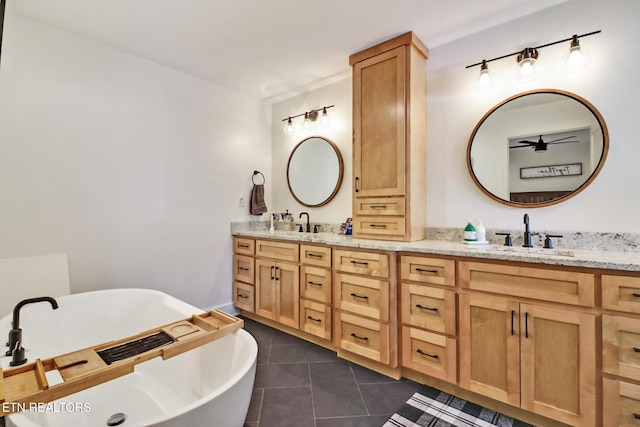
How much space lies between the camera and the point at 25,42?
81.4 inches

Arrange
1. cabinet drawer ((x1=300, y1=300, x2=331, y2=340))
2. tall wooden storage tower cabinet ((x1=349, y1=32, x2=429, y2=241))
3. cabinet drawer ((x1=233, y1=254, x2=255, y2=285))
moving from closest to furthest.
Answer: tall wooden storage tower cabinet ((x1=349, y1=32, x2=429, y2=241)), cabinet drawer ((x1=300, y1=300, x2=331, y2=340)), cabinet drawer ((x1=233, y1=254, x2=255, y2=285))

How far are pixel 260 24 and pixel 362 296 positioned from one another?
6.97ft

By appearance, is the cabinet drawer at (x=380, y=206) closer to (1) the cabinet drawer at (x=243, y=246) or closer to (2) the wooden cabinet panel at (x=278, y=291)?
(2) the wooden cabinet panel at (x=278, y=291)

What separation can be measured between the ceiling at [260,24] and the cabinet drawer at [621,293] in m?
1.77

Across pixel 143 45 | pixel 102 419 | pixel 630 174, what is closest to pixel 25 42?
pixel 143 45

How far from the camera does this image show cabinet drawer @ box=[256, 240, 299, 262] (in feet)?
8.75

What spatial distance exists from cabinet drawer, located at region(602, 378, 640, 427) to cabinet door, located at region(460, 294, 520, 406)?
34 cm

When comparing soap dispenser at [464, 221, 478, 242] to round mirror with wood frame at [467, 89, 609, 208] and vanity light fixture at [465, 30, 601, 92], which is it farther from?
vanity light fixture at [465, 30, 601, 92]

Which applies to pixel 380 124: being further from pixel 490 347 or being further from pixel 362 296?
pixel 490 347

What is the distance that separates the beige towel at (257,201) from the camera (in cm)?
344

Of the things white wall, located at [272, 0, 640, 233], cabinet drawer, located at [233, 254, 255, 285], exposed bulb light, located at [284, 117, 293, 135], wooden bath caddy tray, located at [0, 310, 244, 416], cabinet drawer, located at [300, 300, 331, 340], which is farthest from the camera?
exposed bulb light, located at [284, 117, 293, 135]

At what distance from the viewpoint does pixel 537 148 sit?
2012mm

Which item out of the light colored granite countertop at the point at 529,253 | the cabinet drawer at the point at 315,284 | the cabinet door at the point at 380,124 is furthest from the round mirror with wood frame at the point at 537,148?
the cabinet drawer at the point at 315,284

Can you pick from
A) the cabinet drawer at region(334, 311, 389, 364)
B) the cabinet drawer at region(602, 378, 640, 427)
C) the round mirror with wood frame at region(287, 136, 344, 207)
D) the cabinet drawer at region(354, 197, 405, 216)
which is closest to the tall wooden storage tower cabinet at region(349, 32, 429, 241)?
the cabinet drawer at region(354, 197, 405, 216)
